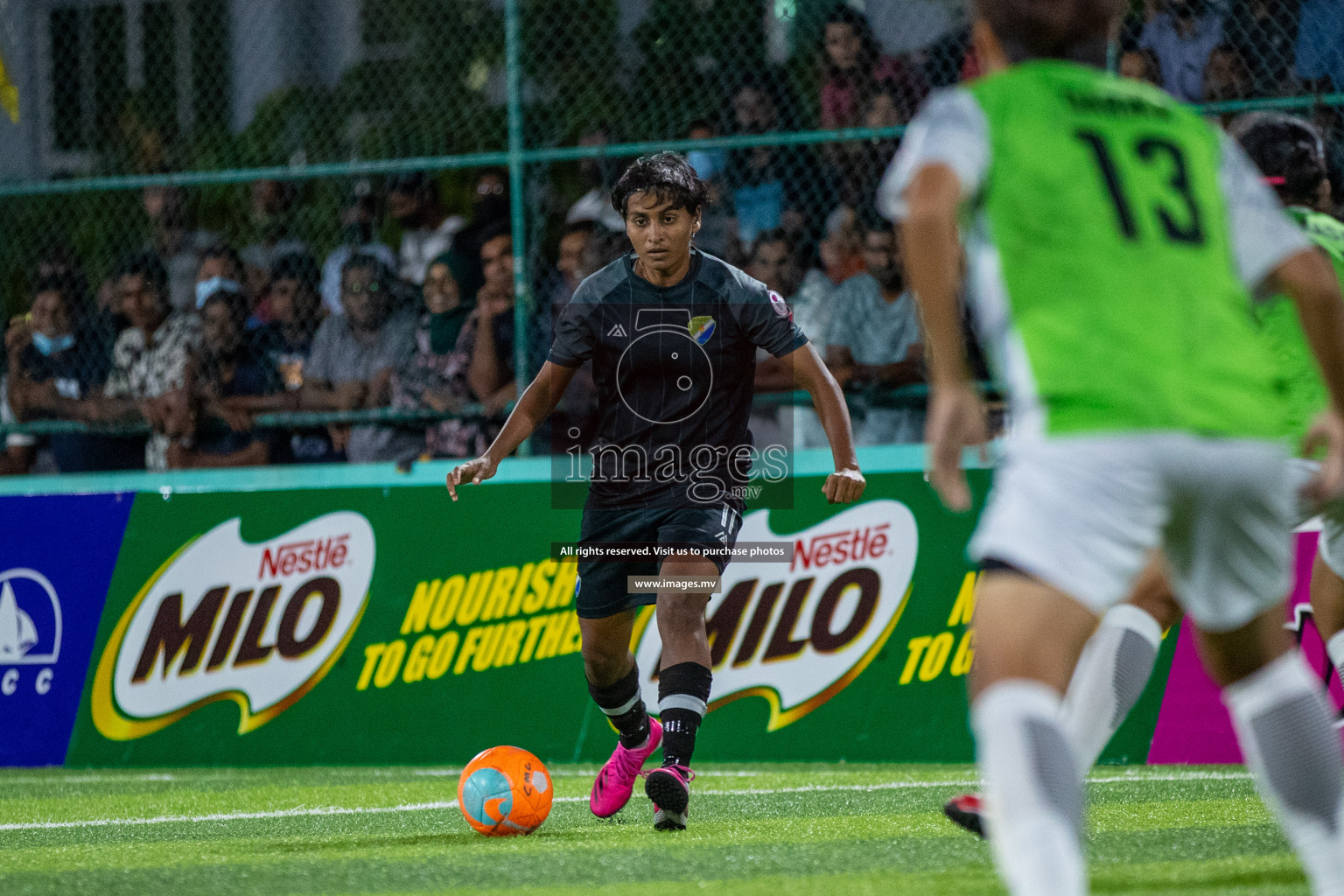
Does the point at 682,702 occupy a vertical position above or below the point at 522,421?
below

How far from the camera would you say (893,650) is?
8539 mm

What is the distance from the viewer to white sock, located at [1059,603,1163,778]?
4359 millimetres

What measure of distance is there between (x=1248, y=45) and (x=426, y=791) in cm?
531

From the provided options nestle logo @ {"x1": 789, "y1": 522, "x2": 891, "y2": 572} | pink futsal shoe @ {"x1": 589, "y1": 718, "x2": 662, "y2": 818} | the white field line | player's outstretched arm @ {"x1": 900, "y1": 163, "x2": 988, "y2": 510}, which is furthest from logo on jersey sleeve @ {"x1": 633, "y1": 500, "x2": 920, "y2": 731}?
player's outstretched arm @ {"x1": 900, "y1": 163, "x2": 988, "y2": 510}

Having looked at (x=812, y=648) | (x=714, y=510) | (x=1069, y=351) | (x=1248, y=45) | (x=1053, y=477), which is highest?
(x=1248, y=45)

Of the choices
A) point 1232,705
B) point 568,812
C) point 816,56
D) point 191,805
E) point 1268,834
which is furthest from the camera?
point 816,56

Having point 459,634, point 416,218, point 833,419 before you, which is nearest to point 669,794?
point 833,419

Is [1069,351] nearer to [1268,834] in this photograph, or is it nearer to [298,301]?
[1268,834]

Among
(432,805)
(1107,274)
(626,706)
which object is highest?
(1107,274)

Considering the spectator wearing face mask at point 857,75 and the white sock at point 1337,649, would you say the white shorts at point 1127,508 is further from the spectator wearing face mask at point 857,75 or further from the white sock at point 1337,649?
the spectator wearing face mask at point 857,75

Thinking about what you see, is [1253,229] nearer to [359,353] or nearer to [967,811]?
[967,811]

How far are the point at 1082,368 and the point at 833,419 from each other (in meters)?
3.26

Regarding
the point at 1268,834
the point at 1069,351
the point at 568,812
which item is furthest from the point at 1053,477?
the point at 568,812

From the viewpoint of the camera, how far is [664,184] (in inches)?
241
